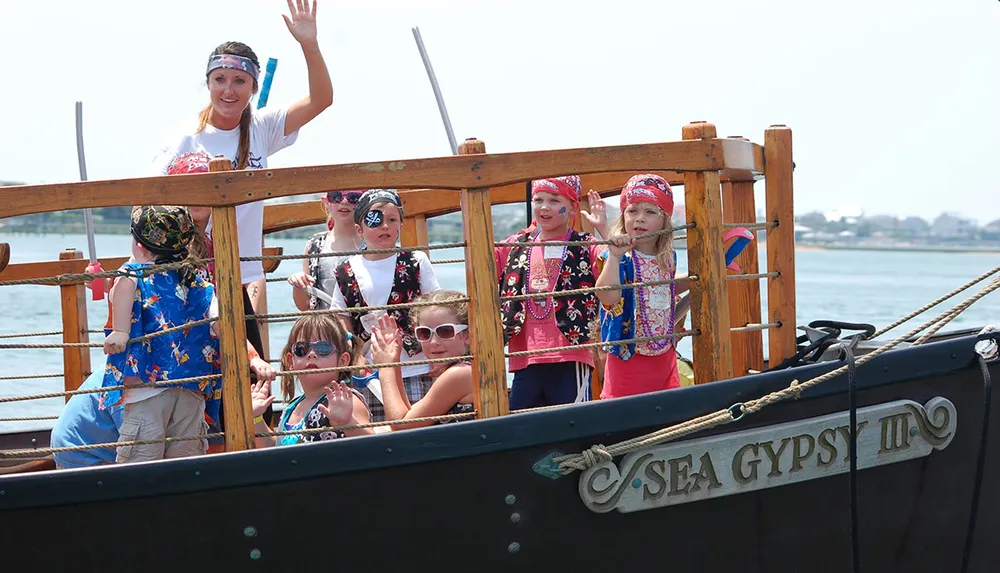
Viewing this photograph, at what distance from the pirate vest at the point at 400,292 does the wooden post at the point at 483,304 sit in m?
1.45

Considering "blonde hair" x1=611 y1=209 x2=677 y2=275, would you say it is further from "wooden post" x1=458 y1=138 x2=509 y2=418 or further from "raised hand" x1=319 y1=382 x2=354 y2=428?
"raised hand" x1=319 y1=382 x2=354 y2=428

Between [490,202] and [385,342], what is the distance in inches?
30.6

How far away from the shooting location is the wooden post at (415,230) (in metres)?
6.67

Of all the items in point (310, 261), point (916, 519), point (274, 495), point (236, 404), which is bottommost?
point (916, 519)

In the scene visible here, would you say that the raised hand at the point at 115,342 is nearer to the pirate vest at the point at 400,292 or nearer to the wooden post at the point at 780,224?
the pirate vest at the point at 400,292

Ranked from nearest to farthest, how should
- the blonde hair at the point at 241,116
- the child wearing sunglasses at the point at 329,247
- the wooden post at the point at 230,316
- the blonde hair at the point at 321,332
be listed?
the wooden post at the point at 230,316
the blonde hair at the point at 321,332
the blonde hair at the point at 241,116
the child wearing sunglasses at the point at 329,247

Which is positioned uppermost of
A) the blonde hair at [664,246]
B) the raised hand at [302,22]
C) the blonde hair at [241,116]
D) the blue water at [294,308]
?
the raised hand at [302,22]

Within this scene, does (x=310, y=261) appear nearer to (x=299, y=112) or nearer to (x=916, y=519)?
(x=299, y=112)

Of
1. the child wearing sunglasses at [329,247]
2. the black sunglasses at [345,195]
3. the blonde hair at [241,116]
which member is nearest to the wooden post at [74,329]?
the child wearing sunglasses at [329,247]

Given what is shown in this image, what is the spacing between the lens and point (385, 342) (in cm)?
439

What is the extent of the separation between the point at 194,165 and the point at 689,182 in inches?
78.0

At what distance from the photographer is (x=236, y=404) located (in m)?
3.75

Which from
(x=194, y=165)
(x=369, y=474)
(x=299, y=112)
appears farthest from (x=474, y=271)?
(x=299, y=112)

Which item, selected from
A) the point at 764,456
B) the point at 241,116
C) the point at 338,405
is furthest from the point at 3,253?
the point at 764,456
